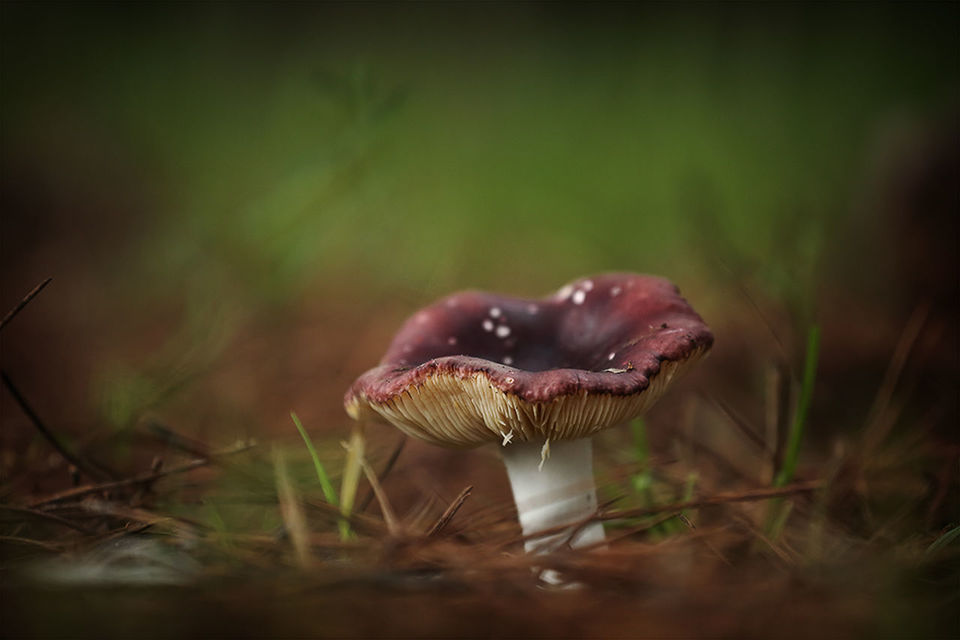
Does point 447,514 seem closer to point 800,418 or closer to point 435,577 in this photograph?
point 435,577

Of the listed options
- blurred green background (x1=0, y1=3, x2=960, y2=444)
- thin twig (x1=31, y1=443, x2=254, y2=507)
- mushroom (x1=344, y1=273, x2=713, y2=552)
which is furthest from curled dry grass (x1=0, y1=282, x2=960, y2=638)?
blurred green background (x1=0, y1=3, x2=960, y2=444)

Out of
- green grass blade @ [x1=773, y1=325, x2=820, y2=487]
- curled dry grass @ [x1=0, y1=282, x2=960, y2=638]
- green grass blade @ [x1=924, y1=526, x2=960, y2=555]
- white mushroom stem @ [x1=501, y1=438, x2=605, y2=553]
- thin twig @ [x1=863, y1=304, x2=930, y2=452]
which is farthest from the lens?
thin twig @ [x1=863, y1=304, x2=930, y2=452]

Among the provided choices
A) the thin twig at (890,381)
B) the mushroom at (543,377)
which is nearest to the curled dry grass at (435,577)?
the mushroom at (543,377)

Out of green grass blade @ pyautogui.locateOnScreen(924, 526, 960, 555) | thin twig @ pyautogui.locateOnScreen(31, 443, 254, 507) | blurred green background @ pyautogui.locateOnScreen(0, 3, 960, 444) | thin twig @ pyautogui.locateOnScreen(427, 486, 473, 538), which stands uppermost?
blurred green background @ pyautogui.locateOnScreen(0, 3, 960, 444)

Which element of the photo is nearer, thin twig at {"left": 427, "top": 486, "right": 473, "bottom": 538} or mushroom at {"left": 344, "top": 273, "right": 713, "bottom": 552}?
mushroom at {"left": 344, "top": 273, "right": 713, "bottom": 552}

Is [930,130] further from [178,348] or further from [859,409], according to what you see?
[178,348]

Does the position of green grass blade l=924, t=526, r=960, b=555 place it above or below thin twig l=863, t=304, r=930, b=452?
below

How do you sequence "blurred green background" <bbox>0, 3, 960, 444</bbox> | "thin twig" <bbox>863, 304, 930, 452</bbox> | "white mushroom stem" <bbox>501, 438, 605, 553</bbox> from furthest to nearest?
"blurred green background" <bbox>0, 3, 960, 444</bbox> → "thin twig" <bbox>863, 304, 930, 452</bbox> → "white mushroom stem" <bbox>501, 438, 605, 553</bbox>

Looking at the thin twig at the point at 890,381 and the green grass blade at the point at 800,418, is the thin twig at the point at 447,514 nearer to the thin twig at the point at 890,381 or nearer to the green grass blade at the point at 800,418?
the green grass blade at the point at 800,418

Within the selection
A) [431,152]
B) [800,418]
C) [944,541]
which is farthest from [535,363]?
[431,152]

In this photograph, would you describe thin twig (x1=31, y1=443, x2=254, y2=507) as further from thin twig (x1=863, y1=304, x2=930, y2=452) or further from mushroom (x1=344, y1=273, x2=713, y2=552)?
thin twig (x1=863, y1=304, x2=930, y2=452)
